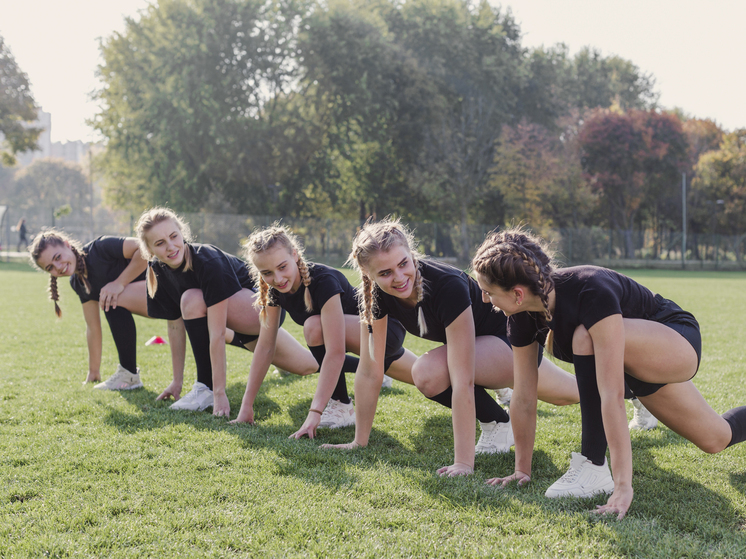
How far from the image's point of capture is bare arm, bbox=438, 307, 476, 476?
318 centimetres

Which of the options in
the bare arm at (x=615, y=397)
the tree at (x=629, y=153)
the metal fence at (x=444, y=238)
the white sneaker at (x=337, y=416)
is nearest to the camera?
the bare arm at (x=615, y=397)

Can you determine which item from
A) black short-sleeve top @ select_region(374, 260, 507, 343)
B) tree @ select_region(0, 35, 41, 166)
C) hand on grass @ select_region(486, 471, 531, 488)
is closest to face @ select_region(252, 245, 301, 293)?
black short-sleeve top @ select_region(374, 260, 507, 343)

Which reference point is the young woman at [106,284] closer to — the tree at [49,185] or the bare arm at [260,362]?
the bare arm at [260,362]

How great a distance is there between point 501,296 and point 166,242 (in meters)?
2.76

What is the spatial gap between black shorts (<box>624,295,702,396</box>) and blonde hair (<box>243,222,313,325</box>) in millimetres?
2085

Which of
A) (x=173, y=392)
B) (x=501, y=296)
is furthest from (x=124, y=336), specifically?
(x=501, y=296)

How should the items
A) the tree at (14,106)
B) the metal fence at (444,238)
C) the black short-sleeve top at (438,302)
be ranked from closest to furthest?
the black short-sleeve top at (438,302) → the metal fence at (444,238) → the tree at (14,106)

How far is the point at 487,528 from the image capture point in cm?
258

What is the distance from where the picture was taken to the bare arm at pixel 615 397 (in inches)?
105

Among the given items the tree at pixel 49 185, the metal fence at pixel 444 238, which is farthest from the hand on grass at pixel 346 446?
the tree at pixel 49 185

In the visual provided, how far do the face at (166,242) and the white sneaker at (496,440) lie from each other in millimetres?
2615

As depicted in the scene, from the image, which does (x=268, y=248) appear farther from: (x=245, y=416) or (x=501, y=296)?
(x=501, y=296)

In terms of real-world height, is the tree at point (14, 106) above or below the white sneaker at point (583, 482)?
above

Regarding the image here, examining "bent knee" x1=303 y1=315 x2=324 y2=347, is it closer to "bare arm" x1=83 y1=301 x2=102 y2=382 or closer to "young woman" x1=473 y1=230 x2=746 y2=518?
"young woman" x1=473 y1=230 x2=746 y2=518
